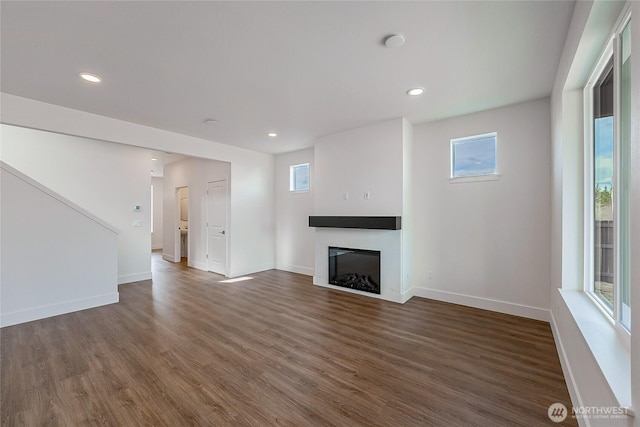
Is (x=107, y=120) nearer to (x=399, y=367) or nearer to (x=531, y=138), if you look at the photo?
(x=399, y=367)

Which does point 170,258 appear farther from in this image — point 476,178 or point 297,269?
point 476,178

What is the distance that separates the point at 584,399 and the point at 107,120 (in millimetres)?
5602

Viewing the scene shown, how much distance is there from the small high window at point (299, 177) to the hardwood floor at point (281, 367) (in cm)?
289

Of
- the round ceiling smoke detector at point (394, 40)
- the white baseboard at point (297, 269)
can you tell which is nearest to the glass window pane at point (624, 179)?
the round ceiling smoke detector at point (394, 40)

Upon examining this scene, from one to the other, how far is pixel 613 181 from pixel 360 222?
284 cm

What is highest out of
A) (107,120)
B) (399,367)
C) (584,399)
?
(107,120)

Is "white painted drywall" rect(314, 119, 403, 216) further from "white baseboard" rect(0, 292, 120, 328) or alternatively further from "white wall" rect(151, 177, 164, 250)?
"white wall" rect(151, 177, 164, 250)

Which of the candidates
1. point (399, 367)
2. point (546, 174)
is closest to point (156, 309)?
point (399, 367)

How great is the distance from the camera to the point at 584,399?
1.58m

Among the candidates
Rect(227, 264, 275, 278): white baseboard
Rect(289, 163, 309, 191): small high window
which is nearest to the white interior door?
Rect(227, 264, 275, 278): white baseboard

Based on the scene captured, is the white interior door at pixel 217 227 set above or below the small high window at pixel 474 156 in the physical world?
below

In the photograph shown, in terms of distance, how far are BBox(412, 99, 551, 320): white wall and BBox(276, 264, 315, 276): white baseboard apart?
7.47 feet

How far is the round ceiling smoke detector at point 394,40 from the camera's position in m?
2.06

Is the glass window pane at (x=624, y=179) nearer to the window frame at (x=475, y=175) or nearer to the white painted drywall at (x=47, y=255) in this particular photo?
the window frame at (x=475, y=175)
